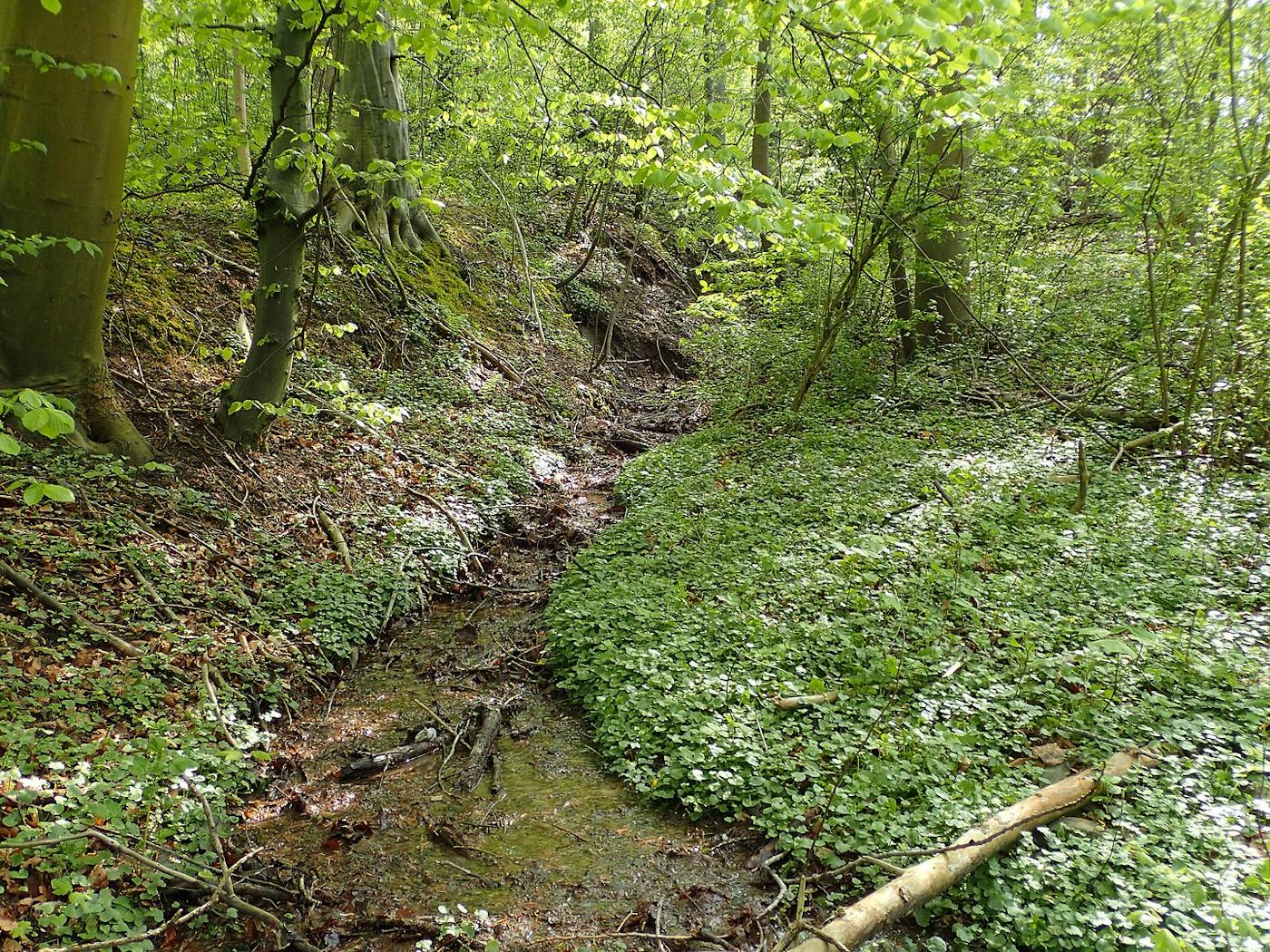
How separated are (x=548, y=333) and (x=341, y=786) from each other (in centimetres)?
Result: 1181

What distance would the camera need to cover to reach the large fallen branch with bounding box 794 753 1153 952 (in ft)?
9.53

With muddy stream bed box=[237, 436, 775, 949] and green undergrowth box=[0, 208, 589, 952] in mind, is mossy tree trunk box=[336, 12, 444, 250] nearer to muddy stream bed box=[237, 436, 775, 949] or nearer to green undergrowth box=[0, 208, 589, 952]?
green undergrowth box=[0, 208, 589, 952]

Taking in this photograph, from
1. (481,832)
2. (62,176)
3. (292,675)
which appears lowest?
(481,832)

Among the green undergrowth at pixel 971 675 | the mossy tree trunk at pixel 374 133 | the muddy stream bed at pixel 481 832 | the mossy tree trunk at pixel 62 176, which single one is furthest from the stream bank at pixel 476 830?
the mossy tree trunk at pixel 374 133

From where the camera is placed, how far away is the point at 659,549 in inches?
286

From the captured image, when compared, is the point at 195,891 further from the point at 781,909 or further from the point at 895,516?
the point at 895,516

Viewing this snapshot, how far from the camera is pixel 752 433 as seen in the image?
10789mm

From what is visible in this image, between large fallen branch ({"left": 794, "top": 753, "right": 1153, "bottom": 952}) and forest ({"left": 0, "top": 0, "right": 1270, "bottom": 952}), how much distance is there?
3 cm

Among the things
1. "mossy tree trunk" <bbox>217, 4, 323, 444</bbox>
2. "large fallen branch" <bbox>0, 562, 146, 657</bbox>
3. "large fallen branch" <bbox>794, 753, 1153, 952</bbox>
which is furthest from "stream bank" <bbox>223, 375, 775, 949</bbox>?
"mossy tree trunk" <bbox>217, 4, 323, 444</bbox>

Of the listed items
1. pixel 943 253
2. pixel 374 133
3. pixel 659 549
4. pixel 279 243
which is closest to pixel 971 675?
pixel 659 549

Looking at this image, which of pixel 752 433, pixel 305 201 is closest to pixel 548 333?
pixel 752 433

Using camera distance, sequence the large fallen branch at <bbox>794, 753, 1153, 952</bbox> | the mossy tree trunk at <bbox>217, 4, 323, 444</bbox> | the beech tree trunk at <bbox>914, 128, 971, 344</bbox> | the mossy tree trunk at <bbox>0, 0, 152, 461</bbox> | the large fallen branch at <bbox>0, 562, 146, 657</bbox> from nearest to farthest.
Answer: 1. the large fallen branch at <bbox>794, 753, 1153, 952</bbox>
2. the large fallen branch at <bbox>0, 562, 146, 657</bbox>
3. the mossy tree trunk at <bbox>0, 0, 152, 461</bbox>
4. the mossy tree trunk at <bbox>217, 4, 323, 444</bbox>
5. the beech tree trunk at <bbox>914, 128, 971, 344</bbox>

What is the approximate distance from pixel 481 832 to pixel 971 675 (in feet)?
10.5

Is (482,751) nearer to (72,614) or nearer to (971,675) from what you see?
(72,614)
